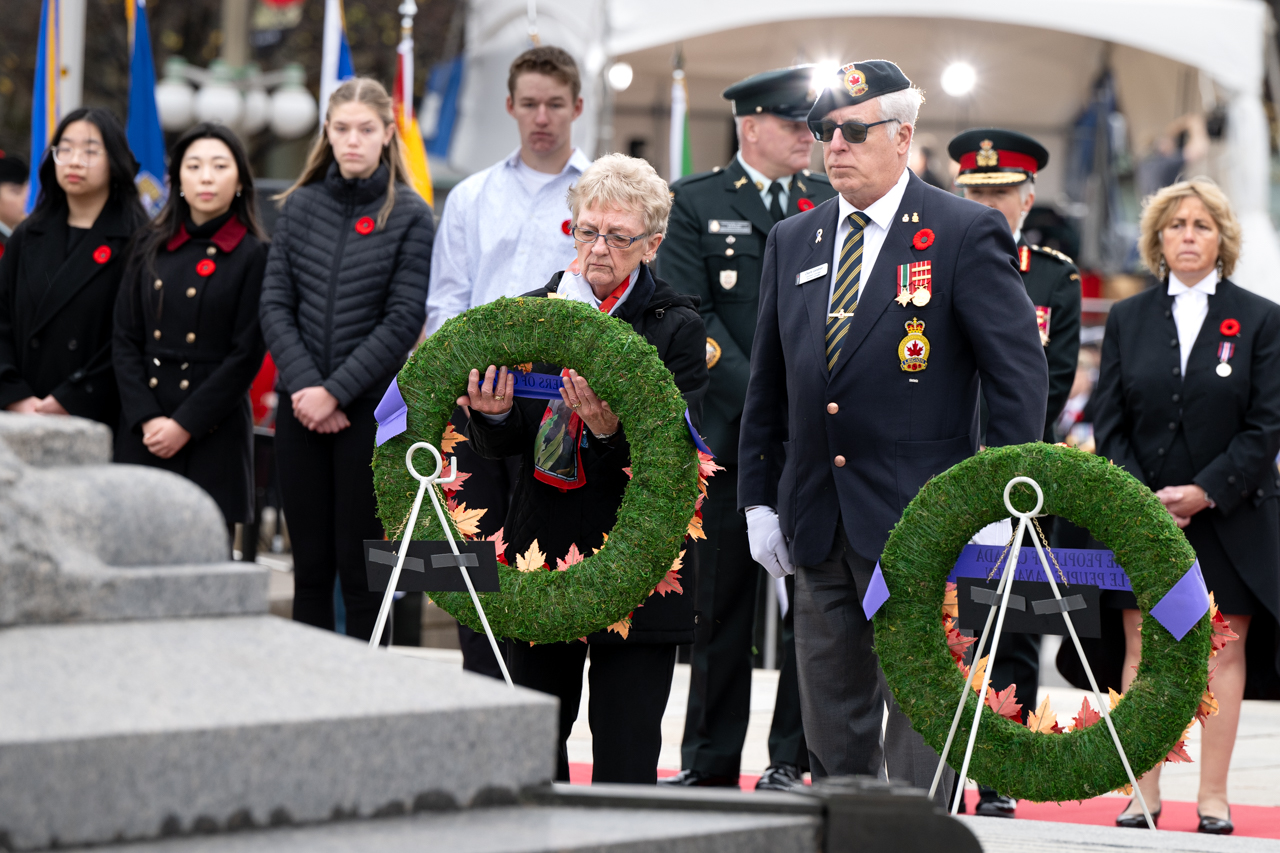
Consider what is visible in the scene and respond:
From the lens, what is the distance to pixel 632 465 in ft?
12.0

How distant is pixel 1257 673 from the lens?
551 cm

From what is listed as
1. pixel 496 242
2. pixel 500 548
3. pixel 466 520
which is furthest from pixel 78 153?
pixel 500 548

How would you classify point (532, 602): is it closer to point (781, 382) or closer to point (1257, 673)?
point (781, 382)

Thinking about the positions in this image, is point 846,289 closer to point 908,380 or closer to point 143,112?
point 908,380

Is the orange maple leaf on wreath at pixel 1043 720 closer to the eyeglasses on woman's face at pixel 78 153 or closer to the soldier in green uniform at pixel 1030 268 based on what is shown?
the soldier in green uniform at pixel 1030 268

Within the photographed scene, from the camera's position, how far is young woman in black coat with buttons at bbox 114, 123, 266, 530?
18.4 ft

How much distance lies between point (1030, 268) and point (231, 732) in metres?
4.26

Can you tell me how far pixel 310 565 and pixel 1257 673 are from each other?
3.42 m

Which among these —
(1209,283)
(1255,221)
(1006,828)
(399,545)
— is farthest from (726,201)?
(1255,221)

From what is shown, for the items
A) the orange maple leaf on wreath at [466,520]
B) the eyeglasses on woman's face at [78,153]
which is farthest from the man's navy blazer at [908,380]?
the eyeglasses on woman's face at [78,153]

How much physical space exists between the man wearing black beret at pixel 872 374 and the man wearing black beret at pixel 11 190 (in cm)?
593

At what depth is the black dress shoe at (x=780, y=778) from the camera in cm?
509

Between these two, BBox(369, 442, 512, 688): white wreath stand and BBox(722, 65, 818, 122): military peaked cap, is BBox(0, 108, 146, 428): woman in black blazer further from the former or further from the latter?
BBox(369, 442, 512, 688): white wreath stand

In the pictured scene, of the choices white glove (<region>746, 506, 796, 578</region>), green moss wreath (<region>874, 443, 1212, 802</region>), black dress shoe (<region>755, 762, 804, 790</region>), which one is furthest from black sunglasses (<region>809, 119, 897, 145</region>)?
black dress shoe (<region>755, 762, 804, 790</region>)
